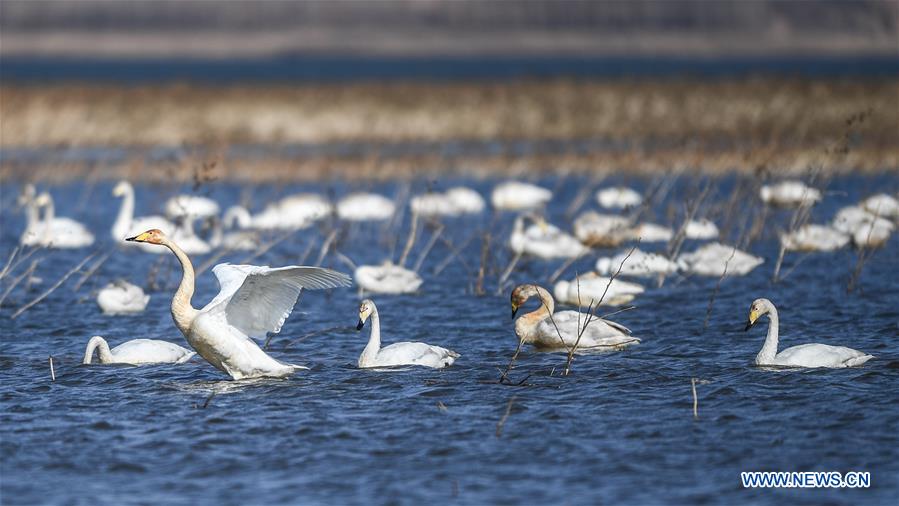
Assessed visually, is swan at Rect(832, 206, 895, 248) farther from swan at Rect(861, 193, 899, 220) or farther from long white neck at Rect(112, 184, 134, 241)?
long white neck at Rect(112, 184, 134, 241)

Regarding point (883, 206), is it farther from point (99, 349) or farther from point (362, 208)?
point (99, 349)

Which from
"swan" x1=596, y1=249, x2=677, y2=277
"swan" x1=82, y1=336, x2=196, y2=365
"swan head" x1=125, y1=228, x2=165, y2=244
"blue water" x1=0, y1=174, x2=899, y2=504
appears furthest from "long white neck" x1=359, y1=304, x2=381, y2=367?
"swan" x1=596, y1=249, x2=677, y2=277

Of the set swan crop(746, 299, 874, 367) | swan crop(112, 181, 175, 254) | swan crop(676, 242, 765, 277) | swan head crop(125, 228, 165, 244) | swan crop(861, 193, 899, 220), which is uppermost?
swan head crop(125, 228, 165, 244)

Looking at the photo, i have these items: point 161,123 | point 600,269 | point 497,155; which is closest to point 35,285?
point 600,269

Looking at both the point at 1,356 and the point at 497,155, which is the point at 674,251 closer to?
the point at 1,356

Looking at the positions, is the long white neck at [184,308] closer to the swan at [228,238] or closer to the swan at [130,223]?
the swan at [228,238]

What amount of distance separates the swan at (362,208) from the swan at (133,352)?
9.44 meters

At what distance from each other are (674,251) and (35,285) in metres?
6.84

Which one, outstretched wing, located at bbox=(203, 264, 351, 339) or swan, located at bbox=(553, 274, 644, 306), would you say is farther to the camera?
swan, located at bbox=(553, 274, 644, 306)

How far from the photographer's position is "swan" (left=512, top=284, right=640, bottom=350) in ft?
37.6

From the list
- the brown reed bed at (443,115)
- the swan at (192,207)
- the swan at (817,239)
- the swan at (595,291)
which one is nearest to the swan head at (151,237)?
the swan at (595,291)

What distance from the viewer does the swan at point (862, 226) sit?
16.0 meters

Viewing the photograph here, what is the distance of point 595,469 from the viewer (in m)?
8.16

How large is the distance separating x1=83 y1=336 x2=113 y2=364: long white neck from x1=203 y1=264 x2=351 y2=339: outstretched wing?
1.23m
